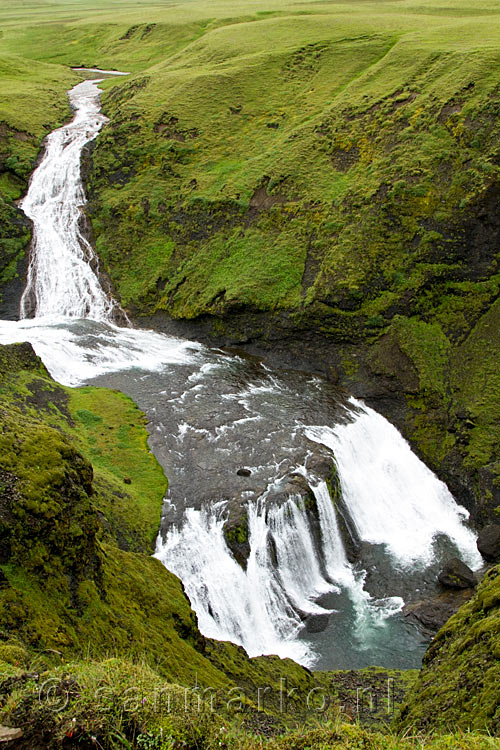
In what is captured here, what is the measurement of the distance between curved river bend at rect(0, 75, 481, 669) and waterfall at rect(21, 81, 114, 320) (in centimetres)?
33

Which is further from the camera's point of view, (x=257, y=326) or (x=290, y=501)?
(x=257, y=326)

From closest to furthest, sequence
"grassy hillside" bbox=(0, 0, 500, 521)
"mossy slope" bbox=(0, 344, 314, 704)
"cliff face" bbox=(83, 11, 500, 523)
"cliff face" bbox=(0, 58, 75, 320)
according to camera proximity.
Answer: "mossy slope" bbox=(0, 344, 314, 704)
"cliff face" bbox=(83, 11, 500, 523)
"grassy hillside" bbox=(0, 0, 500, 521)
"cliff face" bbox=(0, 58, 75, 320)

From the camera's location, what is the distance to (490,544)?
20.2 meters

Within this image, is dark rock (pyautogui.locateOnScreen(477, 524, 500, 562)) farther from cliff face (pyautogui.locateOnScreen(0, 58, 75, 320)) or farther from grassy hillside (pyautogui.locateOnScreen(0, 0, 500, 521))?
cliff face (pyautogui.locateOnScreen(0, 58, 75, 320))

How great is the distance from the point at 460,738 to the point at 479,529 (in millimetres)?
17188

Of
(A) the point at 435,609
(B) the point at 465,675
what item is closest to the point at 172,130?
(A) the point at 435,609

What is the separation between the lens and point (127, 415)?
22219 millimetres

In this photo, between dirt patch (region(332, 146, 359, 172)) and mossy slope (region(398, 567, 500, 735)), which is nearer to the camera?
mossy slope (region(398, 567, 500, 735))

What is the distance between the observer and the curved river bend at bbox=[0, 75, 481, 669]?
16.7 metres

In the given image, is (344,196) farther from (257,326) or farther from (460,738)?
(460,738)

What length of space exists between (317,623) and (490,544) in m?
7.02

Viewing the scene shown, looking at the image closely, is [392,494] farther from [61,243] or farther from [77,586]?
[61,243]

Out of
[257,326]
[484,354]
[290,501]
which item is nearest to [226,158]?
[257,326]

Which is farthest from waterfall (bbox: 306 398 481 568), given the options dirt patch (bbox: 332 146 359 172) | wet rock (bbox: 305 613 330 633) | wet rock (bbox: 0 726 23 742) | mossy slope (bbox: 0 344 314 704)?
wet rock (bbox: 0 726 23 742)
